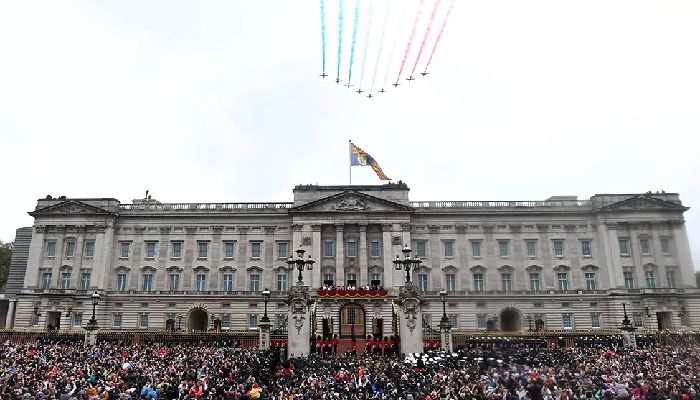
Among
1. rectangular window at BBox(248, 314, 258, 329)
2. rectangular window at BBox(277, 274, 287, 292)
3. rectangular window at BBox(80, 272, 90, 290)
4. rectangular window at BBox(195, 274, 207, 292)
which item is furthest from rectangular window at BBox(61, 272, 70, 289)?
rectangular window at BBox(277, 274, 287, 292)

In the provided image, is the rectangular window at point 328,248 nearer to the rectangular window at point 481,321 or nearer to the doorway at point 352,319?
the doorway at point 352,319

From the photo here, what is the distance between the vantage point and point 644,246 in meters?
65.6

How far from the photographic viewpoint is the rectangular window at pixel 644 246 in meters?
65.3

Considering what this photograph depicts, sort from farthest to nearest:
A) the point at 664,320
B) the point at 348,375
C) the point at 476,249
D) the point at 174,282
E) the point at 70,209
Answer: the point at 70,209 → the point at 476,249 → the point at 174,282 → the point at 664,320 → the point at 348,375

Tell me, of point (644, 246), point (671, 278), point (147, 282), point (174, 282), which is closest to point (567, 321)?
point (644, 246)

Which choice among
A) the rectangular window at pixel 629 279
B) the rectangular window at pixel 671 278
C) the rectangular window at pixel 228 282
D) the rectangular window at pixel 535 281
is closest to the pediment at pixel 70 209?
the rectangular window at pixel 228 282

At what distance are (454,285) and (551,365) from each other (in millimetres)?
35542

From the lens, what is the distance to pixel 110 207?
6862 cm

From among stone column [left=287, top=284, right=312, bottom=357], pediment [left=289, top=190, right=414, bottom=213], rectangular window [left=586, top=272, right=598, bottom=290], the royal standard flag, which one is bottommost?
stone column [left=287, top=284, right=312, bottom=357]

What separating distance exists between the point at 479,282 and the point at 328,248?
1868cm

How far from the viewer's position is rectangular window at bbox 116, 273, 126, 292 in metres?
67.1

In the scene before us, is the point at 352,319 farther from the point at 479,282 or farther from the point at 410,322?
the point at 410,322

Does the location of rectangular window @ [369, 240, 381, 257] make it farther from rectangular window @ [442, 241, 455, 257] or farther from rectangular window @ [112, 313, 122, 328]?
rectangular window @ [112, 313, 122, 328]

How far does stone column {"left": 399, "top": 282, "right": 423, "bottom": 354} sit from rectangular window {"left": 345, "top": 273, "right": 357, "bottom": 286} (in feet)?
90.2
